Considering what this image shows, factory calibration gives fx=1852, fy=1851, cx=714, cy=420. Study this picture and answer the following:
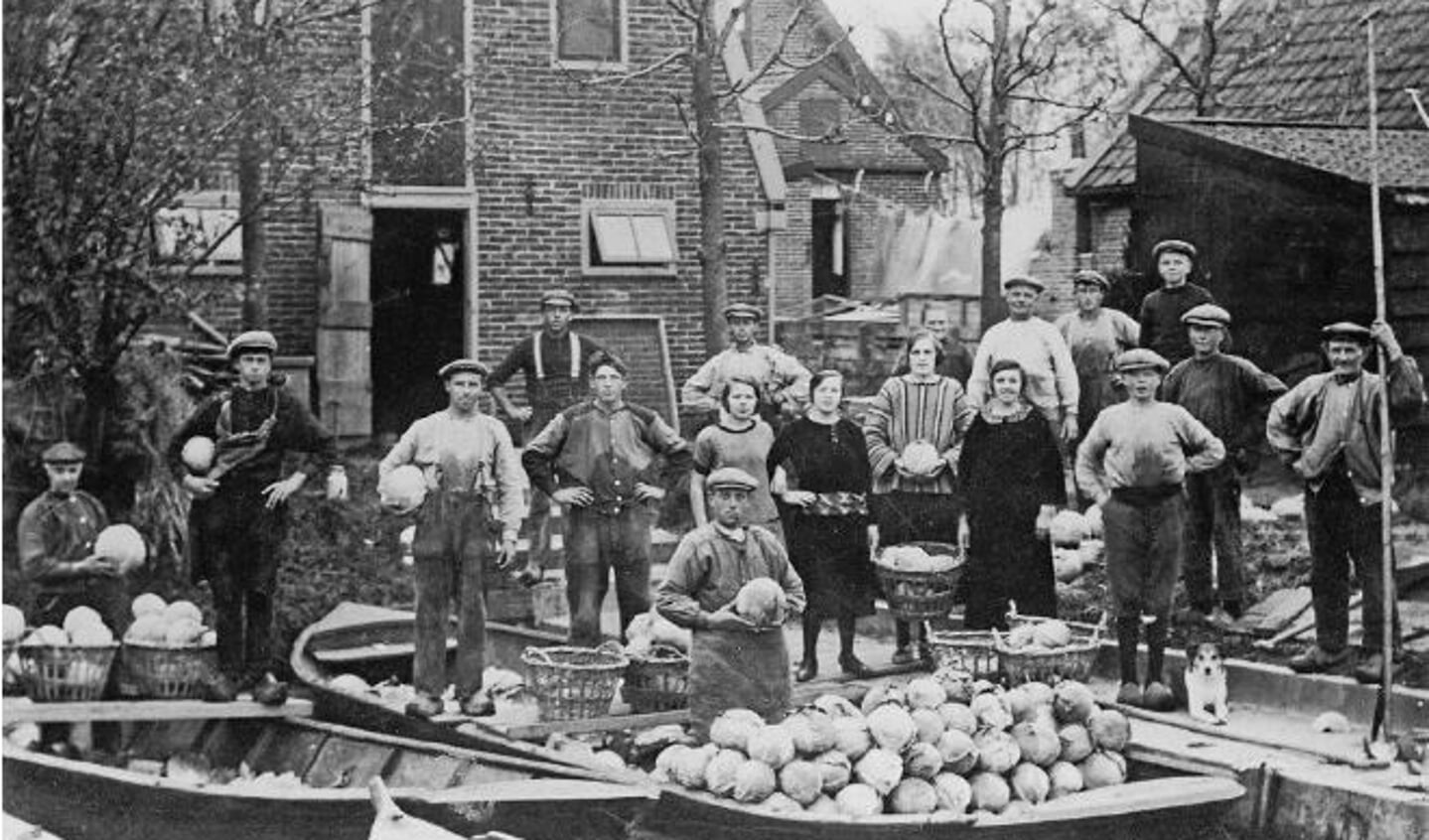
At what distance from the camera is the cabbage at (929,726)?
7.38m

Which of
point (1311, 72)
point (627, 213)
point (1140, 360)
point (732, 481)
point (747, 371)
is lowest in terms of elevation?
point (732, 481)

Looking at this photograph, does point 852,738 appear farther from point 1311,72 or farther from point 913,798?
point 1311,72

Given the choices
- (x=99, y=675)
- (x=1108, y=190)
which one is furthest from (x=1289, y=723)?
(x=1108, y=190)

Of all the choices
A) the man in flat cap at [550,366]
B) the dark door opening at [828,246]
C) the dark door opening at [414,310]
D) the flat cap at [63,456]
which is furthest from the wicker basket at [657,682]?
the dark door opening at [828,246]

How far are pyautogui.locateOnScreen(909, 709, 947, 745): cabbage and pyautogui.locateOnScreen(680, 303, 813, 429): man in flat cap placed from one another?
148 inches

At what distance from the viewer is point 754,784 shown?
6977 millimetres

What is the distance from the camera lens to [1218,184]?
15703mm

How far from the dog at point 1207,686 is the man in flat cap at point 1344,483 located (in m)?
0.81

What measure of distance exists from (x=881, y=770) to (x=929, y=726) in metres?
0.36

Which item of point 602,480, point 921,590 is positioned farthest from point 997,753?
point 602,480

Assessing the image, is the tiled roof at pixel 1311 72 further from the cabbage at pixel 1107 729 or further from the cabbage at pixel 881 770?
the cabbage at pixel 881 770

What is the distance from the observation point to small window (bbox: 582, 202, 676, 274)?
16.2 meters

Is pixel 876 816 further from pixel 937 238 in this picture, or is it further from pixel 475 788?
pixel 937 238

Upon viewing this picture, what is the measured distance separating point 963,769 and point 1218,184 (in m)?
9.60
